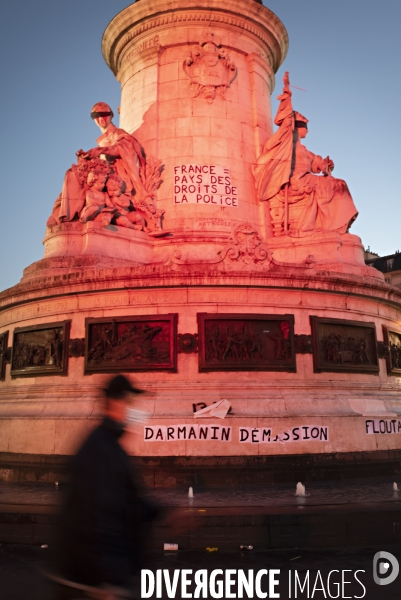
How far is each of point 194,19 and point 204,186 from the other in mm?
6351

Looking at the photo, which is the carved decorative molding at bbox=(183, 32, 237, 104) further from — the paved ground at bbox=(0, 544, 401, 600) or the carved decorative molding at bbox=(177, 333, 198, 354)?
the paved ground at bbox=(0, 544, 401, 600)

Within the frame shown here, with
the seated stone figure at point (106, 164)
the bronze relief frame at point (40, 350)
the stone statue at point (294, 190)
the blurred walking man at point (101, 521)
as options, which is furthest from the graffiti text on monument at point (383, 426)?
the blurred walking man at point (101, 521)

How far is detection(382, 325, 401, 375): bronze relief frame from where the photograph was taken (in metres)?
16.0

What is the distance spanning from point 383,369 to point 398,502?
6.97 meters

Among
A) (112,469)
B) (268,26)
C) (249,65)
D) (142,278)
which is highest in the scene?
(268,26)

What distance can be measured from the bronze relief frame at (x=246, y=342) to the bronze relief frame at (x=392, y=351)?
3.60m

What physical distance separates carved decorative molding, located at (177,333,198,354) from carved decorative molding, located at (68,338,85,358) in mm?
2586

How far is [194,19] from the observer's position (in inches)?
773

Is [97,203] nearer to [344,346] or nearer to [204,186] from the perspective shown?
[204,186]

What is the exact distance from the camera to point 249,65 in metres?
20.4

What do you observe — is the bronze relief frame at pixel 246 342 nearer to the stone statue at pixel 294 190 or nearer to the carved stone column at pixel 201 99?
the carved stone column at pixel 201 99

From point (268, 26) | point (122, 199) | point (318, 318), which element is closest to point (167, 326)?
point (318, 318)

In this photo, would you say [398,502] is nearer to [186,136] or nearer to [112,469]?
[112,469]

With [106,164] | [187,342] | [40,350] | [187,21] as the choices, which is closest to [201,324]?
[187,342]
